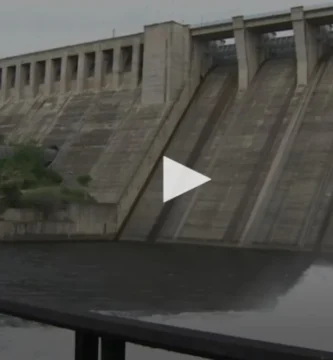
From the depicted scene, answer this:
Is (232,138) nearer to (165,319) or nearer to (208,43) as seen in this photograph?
(208,43)

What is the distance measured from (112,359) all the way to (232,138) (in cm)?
2636

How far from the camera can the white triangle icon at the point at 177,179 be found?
1084 inches

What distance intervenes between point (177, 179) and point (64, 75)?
13346 mm

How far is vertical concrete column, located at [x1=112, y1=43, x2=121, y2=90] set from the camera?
35500 mm

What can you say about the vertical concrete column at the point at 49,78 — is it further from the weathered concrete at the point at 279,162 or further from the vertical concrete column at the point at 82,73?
the weathered concrete at the point at 279,162

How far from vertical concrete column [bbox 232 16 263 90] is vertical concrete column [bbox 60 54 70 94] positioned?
12.0 m

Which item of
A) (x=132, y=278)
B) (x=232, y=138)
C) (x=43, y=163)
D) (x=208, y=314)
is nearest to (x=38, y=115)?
(x=43, y=163)

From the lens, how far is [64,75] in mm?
38562

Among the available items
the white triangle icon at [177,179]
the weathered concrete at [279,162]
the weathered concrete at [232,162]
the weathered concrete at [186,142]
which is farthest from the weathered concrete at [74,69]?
the weathered concrete at [279,162]

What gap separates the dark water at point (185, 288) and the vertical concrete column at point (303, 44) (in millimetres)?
10163

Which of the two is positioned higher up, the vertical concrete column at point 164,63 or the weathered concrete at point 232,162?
the vertical concrete column at point 164,63

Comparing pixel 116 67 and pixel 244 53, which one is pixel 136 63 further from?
pixel 244 53

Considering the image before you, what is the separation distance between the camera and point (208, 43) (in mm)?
33406

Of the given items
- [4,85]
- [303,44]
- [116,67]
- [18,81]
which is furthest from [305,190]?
[4,85]
